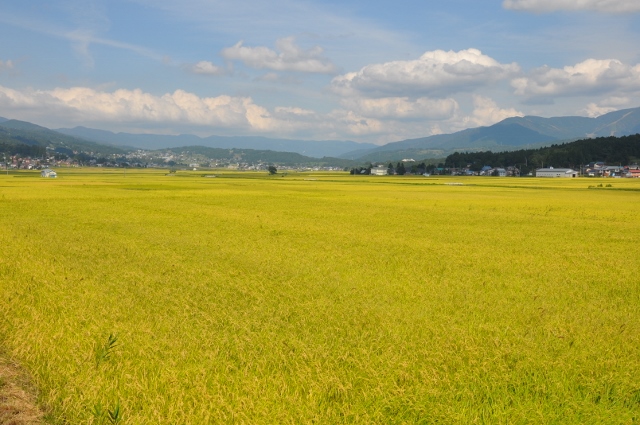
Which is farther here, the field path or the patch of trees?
the patch of trees

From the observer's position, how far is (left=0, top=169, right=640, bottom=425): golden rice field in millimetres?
5578

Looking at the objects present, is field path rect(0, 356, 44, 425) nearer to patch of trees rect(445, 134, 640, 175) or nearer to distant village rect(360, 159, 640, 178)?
distant village rect(360, 159, 640, 178)

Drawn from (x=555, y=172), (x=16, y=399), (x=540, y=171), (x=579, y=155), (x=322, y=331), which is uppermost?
(x=579, y=155)

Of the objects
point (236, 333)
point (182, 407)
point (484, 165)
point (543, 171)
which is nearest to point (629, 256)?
point (236, 333)

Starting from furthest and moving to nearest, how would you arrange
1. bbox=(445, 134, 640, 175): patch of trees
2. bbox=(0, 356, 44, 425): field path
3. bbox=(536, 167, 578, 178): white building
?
bbox=(445, 134, 640, 175): patch of trees, bbox=(536, 167, 578, 178): white building, bbox=(0, 356, 44, 425): field path

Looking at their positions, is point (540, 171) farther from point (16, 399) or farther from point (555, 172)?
point (16, 399)

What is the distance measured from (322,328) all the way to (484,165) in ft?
544

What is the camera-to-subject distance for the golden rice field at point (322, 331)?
5.58m

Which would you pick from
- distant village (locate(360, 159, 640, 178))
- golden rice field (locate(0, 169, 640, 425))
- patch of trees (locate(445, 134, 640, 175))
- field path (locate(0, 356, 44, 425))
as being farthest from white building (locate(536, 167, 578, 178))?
field path (locate(0, 356, 44, 425))

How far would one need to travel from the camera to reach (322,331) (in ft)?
25.8

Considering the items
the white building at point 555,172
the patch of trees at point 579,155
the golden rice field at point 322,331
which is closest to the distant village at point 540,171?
the white building at point 555,172

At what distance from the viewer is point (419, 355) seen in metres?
6.98

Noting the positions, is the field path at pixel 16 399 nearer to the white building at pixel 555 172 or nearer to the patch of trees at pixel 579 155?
the white building at pixel 555 172

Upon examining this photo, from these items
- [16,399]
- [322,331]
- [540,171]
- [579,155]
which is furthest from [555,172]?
→ [16,399]
